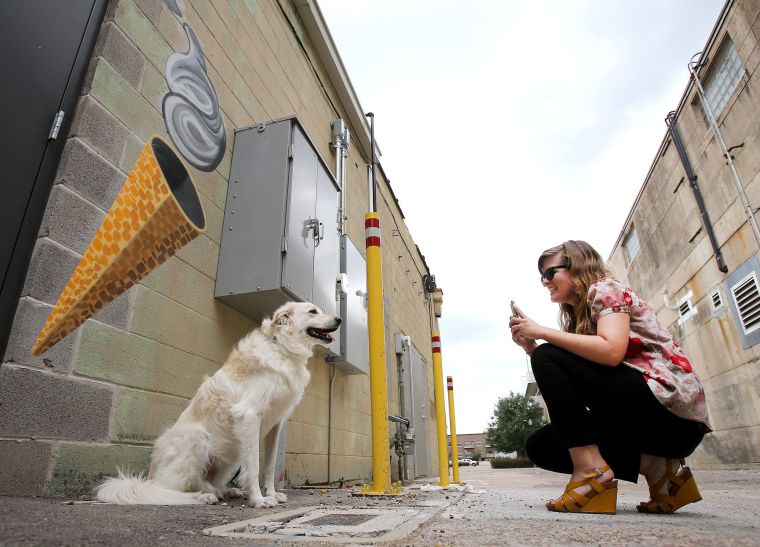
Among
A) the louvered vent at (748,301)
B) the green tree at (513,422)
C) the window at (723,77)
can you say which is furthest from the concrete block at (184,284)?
the green tree at (513,422)

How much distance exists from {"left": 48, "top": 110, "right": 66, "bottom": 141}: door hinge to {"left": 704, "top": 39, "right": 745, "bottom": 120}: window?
8.72m

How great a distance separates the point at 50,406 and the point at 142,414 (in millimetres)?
555

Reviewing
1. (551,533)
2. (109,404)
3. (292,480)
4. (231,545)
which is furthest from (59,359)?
(292,480)

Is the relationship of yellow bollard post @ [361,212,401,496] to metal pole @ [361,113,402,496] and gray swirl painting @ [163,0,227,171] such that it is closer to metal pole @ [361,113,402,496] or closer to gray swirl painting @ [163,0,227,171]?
metal pole @ [361,113,402,496]

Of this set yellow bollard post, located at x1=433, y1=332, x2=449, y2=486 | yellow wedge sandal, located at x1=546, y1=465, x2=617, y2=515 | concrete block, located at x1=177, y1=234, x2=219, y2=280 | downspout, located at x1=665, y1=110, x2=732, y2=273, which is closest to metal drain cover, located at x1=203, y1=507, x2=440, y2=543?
yellow wedge sandal, located at x1=546, y1=465, x2=617, y2=515

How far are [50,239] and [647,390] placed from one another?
7.91 feet

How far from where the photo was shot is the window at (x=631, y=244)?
41.6 ft

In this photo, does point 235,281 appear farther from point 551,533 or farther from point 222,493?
point 551,533

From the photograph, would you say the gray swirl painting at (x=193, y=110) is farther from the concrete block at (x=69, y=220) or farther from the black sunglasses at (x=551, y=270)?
the black sunglasses at (x=551, y=270)

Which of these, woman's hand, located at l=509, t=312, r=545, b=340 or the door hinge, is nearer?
woman's hand, located at l=509, t=312, r=545, b=340

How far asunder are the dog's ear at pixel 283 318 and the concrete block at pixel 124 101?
4.16ft

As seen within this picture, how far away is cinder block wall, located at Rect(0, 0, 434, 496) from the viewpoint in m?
1.72

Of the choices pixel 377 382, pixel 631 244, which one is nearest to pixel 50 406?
pixel 377 382

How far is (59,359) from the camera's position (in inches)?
71.6
